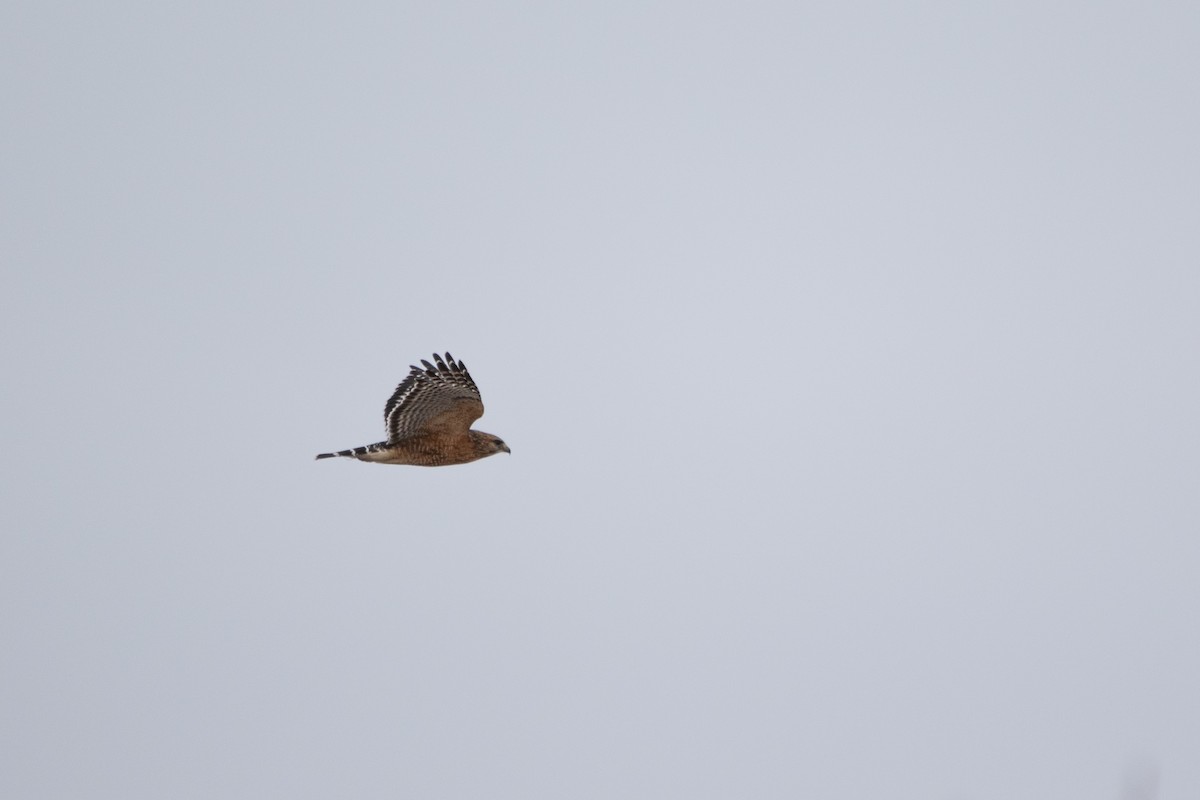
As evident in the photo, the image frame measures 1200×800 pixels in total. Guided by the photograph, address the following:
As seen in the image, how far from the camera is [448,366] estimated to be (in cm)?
4862

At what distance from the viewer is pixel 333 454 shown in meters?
48.3

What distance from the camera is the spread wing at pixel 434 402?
4859 cm

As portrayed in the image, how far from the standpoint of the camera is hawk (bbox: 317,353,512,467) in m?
48.6

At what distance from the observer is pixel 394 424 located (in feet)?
160

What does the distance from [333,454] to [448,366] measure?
2.33 m

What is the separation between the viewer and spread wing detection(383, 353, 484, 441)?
159 feet

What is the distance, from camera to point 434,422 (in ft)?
160

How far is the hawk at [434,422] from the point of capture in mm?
48625

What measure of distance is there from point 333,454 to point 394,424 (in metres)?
1.19

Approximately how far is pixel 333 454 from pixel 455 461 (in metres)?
2.16

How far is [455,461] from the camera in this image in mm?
49344

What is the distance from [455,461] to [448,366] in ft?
5.60

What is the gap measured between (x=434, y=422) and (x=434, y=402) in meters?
0.37

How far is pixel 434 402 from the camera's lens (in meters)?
48.7
